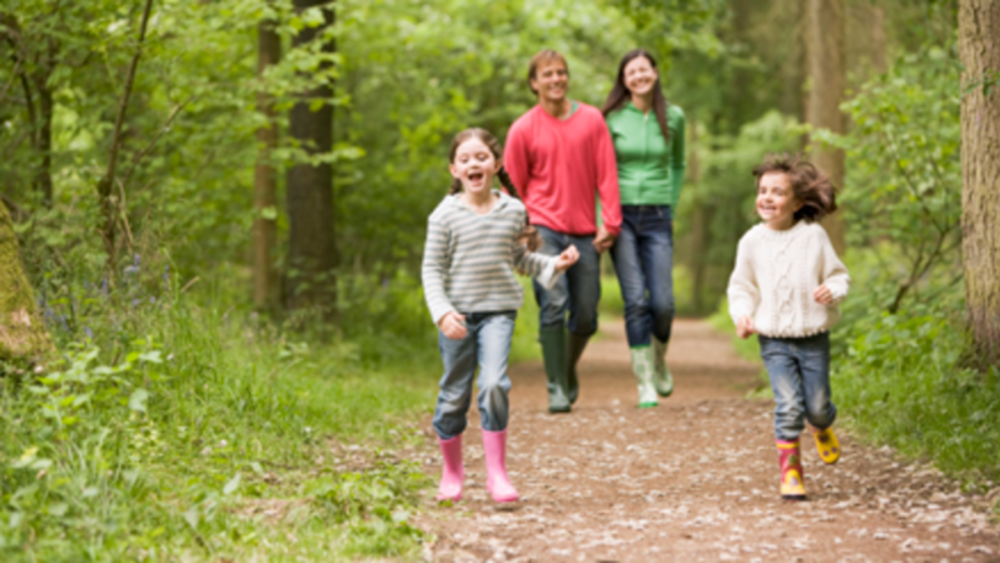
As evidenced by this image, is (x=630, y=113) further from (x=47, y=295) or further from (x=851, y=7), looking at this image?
(x=851, y=7)

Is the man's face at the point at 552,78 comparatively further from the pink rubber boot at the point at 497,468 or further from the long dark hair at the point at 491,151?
the pink rubber boot at the point at 497,468

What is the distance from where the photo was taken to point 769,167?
451 centimetres

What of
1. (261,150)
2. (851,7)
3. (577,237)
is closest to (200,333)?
(577,237)

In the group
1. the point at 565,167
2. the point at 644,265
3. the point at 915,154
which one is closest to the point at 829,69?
the point at 915,154

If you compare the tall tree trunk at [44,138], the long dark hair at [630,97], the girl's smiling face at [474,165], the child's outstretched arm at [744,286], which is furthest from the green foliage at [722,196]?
the girl's smiling face at [474,165]

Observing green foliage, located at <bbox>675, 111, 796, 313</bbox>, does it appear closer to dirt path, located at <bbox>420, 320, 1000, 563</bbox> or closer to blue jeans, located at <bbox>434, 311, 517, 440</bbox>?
dirt path, located at <bbox>420, 320, 1000, 563</bbox>

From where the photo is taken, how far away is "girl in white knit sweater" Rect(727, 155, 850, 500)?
4359 millimetres

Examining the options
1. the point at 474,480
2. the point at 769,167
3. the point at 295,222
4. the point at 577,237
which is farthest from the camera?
the point at 295,222

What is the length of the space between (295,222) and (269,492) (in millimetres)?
5586

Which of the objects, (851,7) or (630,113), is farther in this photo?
(851,7)

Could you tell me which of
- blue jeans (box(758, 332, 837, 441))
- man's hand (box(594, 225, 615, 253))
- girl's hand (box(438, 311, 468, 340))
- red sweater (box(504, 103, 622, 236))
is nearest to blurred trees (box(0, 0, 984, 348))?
red sweater (box(504, 103, 622, 236))

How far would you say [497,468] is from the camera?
14.3 feet

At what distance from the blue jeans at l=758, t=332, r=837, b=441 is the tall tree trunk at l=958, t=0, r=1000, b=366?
1.34 m

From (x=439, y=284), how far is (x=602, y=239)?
2259 mm
